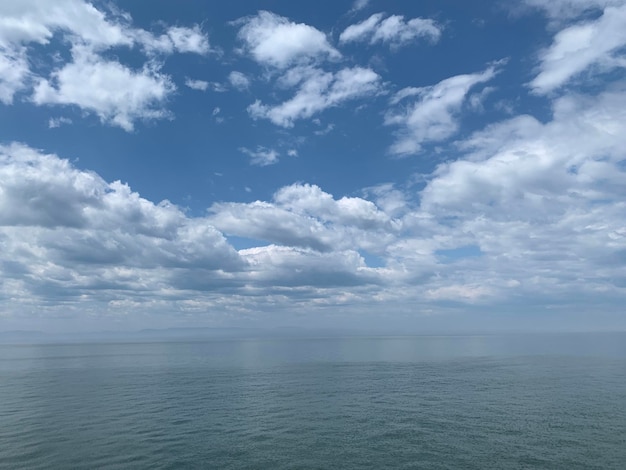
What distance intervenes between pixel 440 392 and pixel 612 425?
3324 cm

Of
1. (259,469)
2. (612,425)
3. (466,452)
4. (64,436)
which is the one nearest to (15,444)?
(64,436)

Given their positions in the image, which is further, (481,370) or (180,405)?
(481,370)

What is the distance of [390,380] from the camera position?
10981cm

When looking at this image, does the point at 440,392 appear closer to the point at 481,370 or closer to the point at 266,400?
the point at 266,400

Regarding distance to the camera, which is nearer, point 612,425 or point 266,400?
point 612,425

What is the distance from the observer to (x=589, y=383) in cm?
10381

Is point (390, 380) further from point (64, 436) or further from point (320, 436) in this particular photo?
point (64, 436)

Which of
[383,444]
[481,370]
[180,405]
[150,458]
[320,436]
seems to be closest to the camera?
[150,458]

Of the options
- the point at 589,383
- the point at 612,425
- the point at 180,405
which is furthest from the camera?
the point at 589,383

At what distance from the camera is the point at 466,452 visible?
169 ft

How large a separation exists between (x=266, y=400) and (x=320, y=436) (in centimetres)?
2850

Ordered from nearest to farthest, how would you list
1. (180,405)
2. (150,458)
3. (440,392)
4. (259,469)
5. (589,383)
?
(259,469) → (150,458) → (180,405) → (440,392) → (589,383)

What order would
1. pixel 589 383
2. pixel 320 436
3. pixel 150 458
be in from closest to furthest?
pixel 150 458 < pixel 320 436 < pixel 589 383

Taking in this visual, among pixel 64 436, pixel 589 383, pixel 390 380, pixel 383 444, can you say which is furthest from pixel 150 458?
pixel 589 383
